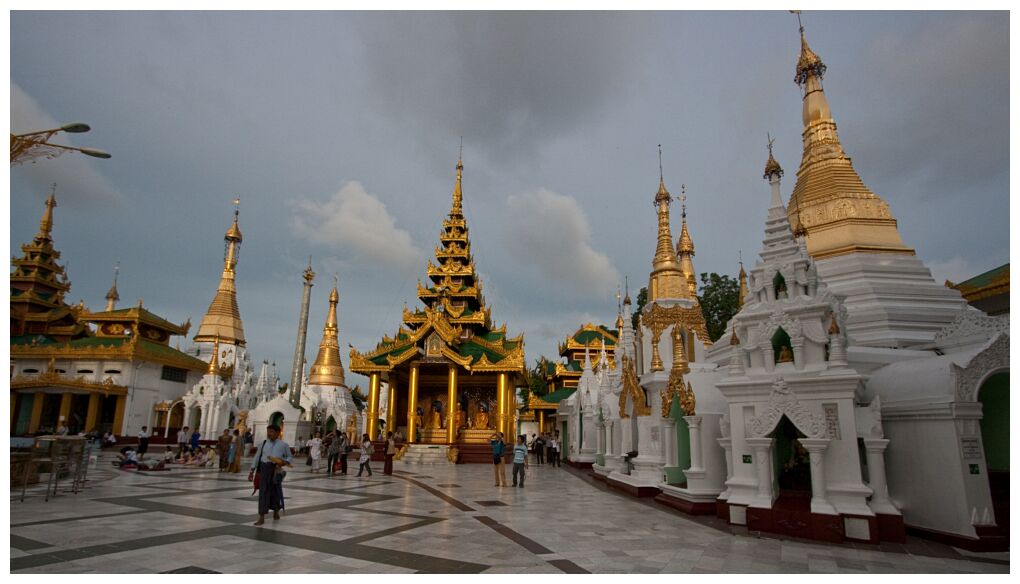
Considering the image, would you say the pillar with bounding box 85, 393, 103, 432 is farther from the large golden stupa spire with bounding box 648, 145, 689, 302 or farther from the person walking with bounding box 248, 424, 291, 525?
the large golden stupa spire with bounding box 648, 145, 689, 302

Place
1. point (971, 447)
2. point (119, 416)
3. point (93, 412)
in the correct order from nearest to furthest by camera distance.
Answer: point (971, 447)
point (93, 412)
point (119, 416)

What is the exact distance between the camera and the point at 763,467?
338 inches

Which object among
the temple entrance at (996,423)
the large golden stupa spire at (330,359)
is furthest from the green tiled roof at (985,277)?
the large golden stupa spire at (330,359)

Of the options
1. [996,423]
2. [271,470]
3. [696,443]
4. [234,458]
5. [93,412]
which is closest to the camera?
[271,470]

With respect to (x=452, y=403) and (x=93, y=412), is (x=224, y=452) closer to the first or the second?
(x=452, y=403)

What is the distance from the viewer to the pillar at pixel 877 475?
25.6 ft

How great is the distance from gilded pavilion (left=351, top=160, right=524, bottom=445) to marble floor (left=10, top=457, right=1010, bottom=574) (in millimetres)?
15525

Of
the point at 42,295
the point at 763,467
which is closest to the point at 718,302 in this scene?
the point at 763,467

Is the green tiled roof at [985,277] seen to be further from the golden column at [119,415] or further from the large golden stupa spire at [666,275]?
the golden column at [119,415]

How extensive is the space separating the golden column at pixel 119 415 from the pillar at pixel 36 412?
4225 millimetres

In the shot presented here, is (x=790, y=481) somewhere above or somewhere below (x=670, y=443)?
below

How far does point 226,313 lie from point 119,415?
14.0 metres
